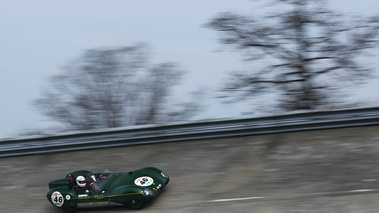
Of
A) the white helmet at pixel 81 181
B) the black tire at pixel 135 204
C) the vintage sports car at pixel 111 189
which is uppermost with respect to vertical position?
the white helmet at pixel 81 181

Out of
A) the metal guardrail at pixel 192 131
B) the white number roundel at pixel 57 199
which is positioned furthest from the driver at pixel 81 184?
the metal guardrail at pixel 192 131

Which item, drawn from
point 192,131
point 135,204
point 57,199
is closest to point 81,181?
point 57,199

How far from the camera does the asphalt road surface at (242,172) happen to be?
24.2 feet

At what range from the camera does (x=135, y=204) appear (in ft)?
26.1

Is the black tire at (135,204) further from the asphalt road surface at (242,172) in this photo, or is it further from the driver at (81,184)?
the driver at (81,184)

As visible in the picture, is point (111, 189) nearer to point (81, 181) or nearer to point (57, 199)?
point (81, 181)

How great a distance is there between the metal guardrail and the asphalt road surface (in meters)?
0.14

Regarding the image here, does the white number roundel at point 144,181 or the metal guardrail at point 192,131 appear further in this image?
the metal guardrail at point 192,131

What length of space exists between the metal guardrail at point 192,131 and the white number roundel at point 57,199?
7.82 ft

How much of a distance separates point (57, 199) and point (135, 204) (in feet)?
4.72

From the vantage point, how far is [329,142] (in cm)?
919

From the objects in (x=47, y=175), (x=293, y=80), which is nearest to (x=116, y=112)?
(x=293, y=80)

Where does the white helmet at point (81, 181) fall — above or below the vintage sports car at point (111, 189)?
above

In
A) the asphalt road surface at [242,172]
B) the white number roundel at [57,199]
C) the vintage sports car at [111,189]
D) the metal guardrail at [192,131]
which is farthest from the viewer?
the metal guardrail at [192,131]
